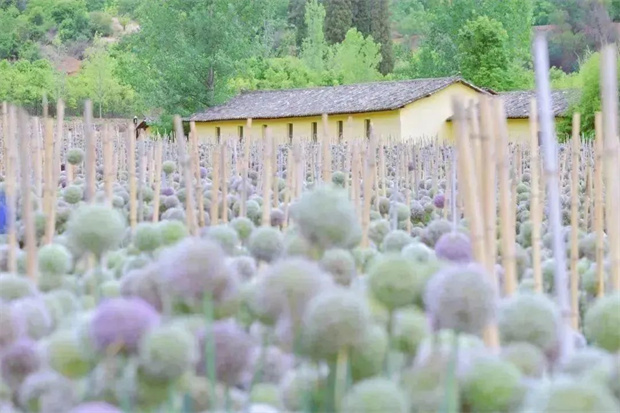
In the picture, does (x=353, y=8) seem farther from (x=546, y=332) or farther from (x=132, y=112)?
(x=546, y=332)

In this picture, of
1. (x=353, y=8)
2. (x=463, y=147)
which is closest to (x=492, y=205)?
(x=463, y=147)

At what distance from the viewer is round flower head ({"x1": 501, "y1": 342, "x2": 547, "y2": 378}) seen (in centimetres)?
130

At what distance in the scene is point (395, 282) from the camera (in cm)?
132

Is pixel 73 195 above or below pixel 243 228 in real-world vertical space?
above

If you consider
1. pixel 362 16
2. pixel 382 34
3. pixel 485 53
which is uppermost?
pixel 362 16

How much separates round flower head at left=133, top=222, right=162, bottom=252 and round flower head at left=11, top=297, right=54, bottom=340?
66 centimetres

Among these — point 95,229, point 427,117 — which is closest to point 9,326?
point 95,229

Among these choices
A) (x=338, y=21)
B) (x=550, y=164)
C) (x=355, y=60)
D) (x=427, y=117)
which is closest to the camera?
(x=550, y=164)

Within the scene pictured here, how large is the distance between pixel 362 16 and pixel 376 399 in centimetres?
6963

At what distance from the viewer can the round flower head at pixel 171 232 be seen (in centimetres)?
202

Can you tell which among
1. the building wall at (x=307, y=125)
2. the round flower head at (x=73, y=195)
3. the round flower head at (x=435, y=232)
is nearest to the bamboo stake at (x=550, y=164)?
the round flower head at (x=435, y=232)

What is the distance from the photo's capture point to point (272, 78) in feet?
167

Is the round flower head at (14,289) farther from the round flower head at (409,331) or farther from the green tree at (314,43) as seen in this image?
the green tree at (314,43)

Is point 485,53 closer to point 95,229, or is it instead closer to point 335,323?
point 95,229
